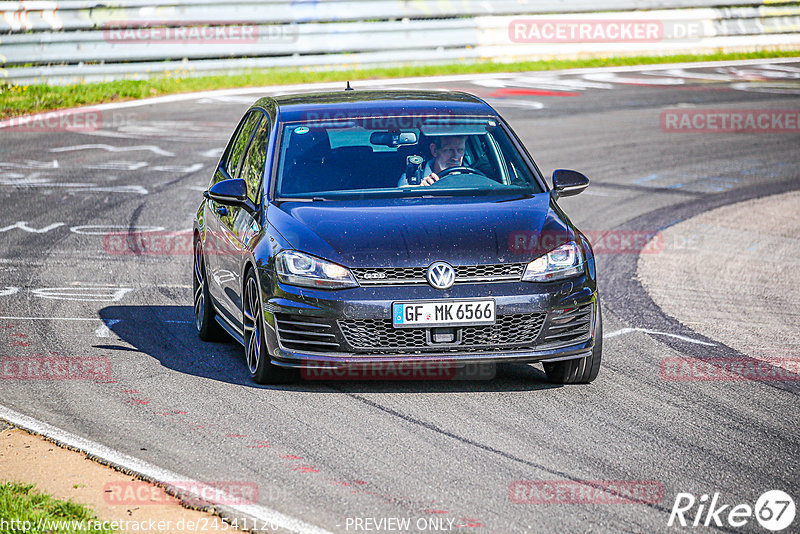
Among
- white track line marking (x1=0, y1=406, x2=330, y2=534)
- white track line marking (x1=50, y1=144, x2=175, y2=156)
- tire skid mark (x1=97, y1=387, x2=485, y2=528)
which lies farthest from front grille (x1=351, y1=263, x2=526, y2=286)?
white track line marking (x1=50, y1=144, x2=175, y2=156)

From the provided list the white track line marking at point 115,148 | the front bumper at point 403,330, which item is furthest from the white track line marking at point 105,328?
the white track line marking at point 115,148

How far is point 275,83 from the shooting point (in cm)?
2438

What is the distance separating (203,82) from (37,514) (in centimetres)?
1980

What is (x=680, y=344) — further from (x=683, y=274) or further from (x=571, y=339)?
(x=683, y=274)

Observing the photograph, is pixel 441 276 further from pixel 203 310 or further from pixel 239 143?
pixel 239 143

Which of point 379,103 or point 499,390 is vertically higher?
point 379,103

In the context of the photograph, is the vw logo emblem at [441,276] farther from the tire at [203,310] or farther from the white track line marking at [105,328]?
the white track line marking at [105,328]

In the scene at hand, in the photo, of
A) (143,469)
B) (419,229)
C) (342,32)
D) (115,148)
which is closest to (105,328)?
(419,229)

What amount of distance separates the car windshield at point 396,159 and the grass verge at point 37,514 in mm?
2990

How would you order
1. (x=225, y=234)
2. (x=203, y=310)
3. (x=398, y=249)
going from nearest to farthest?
(x=398, y=249) → (x=225, y=234) → (x=203, y=310)

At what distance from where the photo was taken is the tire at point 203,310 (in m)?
8.86

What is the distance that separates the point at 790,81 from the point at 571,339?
71.4 ft

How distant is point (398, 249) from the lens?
709 centimetres

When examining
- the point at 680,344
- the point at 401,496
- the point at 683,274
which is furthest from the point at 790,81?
the point at 401,496
